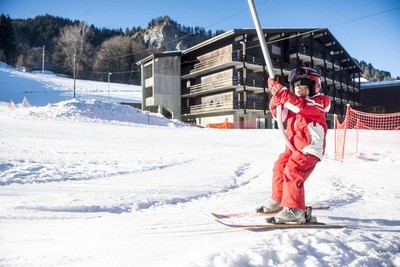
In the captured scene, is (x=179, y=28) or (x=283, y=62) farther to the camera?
(x=179, y=28)

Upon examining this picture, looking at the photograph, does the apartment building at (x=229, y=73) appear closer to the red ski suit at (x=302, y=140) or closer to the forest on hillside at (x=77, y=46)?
the forest on hillside at (x=77, y=46)

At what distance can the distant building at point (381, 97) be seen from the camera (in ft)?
160

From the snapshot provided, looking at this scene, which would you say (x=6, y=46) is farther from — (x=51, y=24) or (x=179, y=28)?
(x=179, y=28)

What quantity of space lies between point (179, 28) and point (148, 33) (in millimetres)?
10400

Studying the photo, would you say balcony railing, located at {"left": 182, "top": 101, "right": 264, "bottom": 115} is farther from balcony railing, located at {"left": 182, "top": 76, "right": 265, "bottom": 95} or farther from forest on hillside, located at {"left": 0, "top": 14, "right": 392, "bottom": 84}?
forest on hillside, located at {"left": 0, "top": 14, "right": 392, "bottom": 84}

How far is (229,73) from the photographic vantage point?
3328 centimetres

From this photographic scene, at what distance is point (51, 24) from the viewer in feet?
191

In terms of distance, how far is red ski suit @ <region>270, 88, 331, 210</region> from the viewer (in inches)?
122

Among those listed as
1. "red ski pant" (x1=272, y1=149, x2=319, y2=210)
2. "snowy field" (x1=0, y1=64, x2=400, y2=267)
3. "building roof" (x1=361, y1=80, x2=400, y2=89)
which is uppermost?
"building roof" (x1=361, y1=80, x2=400, y2=89)

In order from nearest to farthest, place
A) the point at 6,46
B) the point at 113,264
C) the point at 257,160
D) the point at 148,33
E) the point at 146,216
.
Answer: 1. the point at 113,264
2. the point at 146,216
3. the point at 257,160
4. the point at 148,33
5. the point at 6,46

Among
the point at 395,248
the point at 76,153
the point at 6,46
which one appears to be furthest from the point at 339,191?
the point at 6,46

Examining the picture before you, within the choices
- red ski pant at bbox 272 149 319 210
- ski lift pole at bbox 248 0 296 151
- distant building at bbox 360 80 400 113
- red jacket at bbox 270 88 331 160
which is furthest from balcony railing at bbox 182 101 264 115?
red ski pant at bbox 272 149 319 210

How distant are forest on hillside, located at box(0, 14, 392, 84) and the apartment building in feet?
22.7

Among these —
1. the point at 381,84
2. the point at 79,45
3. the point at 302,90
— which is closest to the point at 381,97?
the point at 381,84
